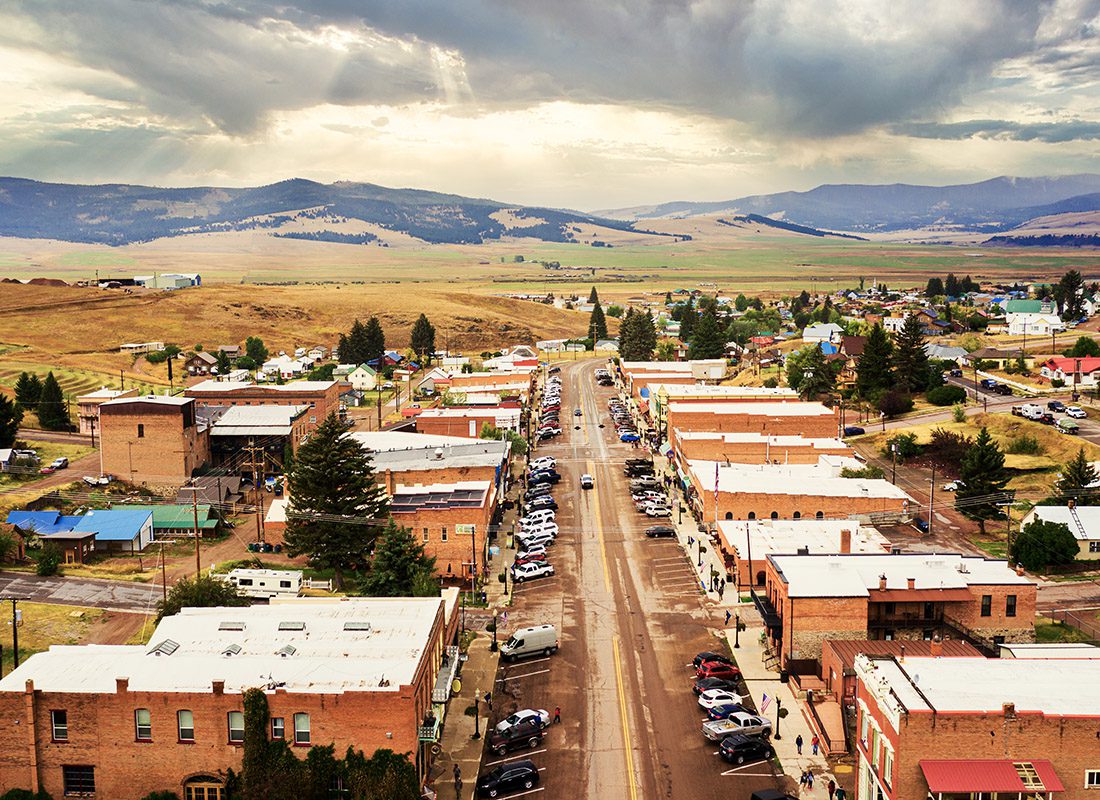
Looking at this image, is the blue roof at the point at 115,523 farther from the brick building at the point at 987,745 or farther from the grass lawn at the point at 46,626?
the brick building at the point at 987,745

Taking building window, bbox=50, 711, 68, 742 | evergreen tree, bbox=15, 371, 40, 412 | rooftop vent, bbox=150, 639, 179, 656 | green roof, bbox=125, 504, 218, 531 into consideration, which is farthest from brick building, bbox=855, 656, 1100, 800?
evergreen tree, bbox=15, 371, 40, 412

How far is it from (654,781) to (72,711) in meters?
20.5

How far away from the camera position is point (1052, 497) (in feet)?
217

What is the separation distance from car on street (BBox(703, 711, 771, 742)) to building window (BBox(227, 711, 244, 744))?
17.6 metres

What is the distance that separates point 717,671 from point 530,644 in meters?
8.95

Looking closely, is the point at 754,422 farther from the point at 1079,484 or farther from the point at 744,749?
the point at 744,749

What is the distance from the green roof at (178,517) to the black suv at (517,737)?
38.0 meters

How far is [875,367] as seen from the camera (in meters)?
106

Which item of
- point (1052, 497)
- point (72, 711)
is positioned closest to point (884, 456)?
point (1052, 497)

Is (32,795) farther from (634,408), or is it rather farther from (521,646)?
(634,408)

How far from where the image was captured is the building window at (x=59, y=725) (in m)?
33.2

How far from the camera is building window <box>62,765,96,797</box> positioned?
33.3 metres

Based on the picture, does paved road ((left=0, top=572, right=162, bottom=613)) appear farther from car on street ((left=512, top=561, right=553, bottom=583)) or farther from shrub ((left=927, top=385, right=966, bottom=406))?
shrub ((left=927, top=385, right=966, bottom=406))

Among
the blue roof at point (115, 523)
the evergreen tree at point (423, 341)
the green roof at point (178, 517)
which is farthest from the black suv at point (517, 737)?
the evergreen tree at point (423, 341)
